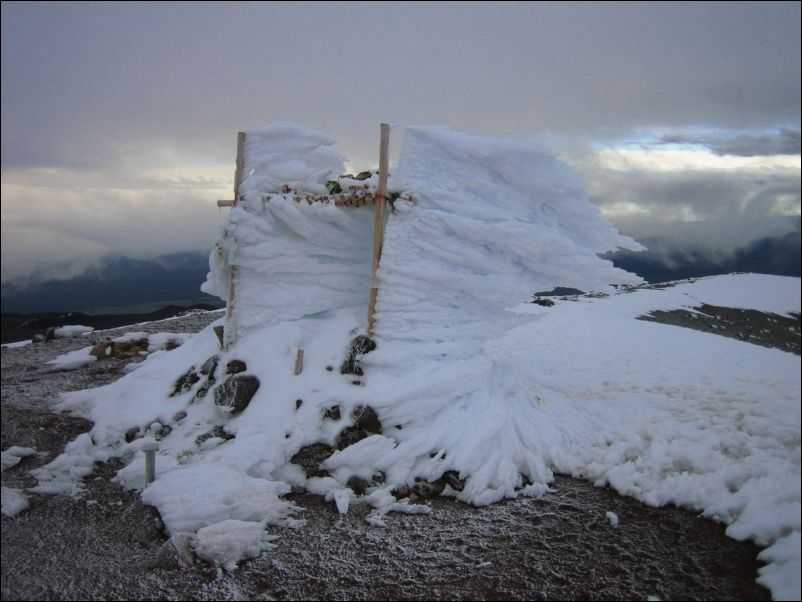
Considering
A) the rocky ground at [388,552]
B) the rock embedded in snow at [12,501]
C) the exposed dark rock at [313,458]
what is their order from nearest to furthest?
the rock embedded in snow at [12,501] < the rocky ground at [388,552] < the exposed dark rock at [313,458]

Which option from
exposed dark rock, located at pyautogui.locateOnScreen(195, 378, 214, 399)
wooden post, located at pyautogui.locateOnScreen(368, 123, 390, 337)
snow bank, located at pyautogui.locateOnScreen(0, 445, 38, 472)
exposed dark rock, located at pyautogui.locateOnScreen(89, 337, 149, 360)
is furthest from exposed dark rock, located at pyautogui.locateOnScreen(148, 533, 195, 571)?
exposed dark rock, located at pyautogui.locateOnScreen(89, 337, 149, 360)

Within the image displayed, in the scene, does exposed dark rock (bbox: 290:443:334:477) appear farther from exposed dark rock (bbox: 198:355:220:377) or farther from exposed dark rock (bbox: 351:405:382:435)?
exposed dark rock (bbox: 198:355:220:377)

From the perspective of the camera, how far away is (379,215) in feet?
27.8

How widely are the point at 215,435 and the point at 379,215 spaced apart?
414cm

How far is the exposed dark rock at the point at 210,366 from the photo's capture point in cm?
851

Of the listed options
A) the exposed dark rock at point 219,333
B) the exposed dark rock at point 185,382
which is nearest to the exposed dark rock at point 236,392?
the exposed dark rock at point 185,382

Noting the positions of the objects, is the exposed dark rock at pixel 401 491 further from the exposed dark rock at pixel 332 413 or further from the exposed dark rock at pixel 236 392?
the exposed dark rock at pixel 236 392

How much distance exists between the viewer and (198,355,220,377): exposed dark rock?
8507 millimetres

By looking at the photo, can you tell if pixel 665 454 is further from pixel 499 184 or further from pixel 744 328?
pixel 499 184

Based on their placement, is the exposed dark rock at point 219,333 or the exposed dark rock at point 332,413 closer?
the exposed dark rock at point 332,413

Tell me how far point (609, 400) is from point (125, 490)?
7208mm

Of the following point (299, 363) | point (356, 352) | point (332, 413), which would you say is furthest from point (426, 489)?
point (299, 363)

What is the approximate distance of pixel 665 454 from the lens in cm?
689

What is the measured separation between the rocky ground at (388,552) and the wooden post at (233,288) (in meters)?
2.83
